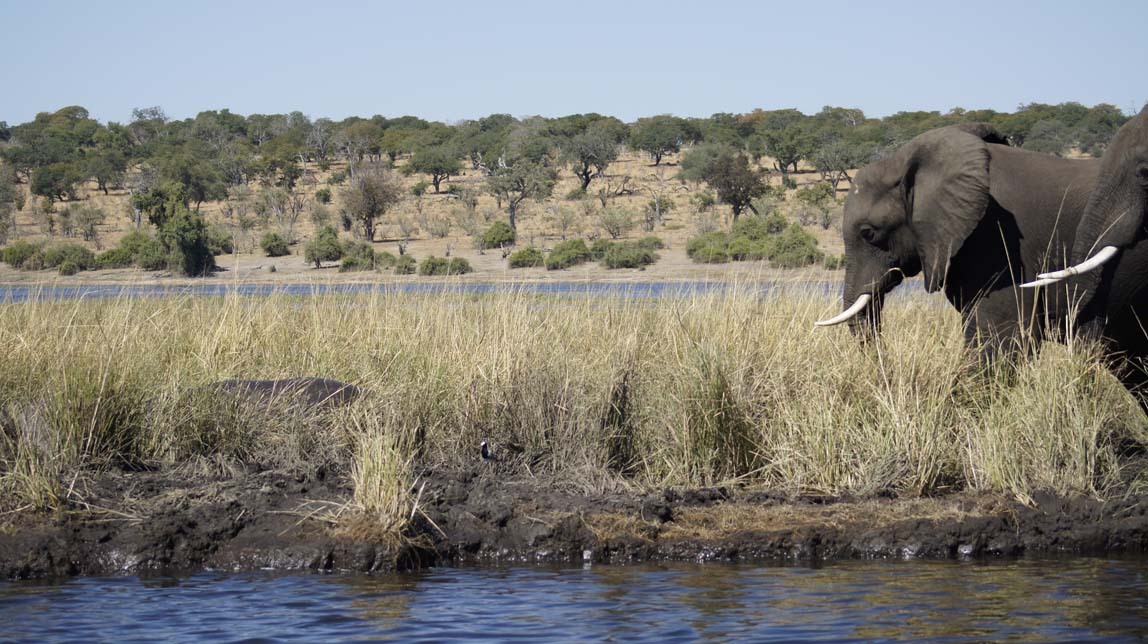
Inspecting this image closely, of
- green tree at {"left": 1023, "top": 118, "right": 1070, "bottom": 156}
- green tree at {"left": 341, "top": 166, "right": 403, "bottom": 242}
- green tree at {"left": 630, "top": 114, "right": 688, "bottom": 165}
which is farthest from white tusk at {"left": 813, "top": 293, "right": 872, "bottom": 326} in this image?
green tree at {"left": 630, "top": 114, "right": 688, "bottom": 165}

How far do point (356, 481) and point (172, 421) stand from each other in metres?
1.72

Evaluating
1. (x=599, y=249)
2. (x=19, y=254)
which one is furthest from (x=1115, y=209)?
(x=19, y=254)

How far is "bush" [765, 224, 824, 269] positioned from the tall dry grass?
1122cm

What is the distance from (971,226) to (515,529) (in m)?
3.79

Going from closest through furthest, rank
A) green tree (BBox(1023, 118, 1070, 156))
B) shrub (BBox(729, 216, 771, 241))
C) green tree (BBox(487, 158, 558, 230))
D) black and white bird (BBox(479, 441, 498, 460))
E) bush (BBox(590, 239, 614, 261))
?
1. black and white bird (BBox(479, 441, 498, 460))
2. shrub (BBox(729, 216, 771, 241))
3. bush (BBox(590, 239, 614, 261))
4. green tree (BBox(487, 158, 558, 230))
5. green tree (BBox(1023, 118, 1070, 156))

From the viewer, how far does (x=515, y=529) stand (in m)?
6.88

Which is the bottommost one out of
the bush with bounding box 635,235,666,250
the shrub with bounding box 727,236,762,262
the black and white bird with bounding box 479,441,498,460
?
the black and white bird with bounding box 479,441,498,460

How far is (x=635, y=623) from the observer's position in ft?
18.8

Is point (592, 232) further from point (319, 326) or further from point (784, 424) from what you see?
point (784, 424)

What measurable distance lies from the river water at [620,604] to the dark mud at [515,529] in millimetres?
150

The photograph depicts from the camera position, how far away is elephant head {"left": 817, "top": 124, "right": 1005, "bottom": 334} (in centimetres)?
877

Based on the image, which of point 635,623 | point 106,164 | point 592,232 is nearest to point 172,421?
point 635,623

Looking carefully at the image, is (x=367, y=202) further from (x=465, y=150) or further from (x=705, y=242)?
(x=465, y=150)

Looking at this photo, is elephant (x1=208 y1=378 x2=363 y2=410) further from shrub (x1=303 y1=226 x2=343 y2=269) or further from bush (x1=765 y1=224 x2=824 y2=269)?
shrub (x1=303 y1=226 x2=343 y2=269)
